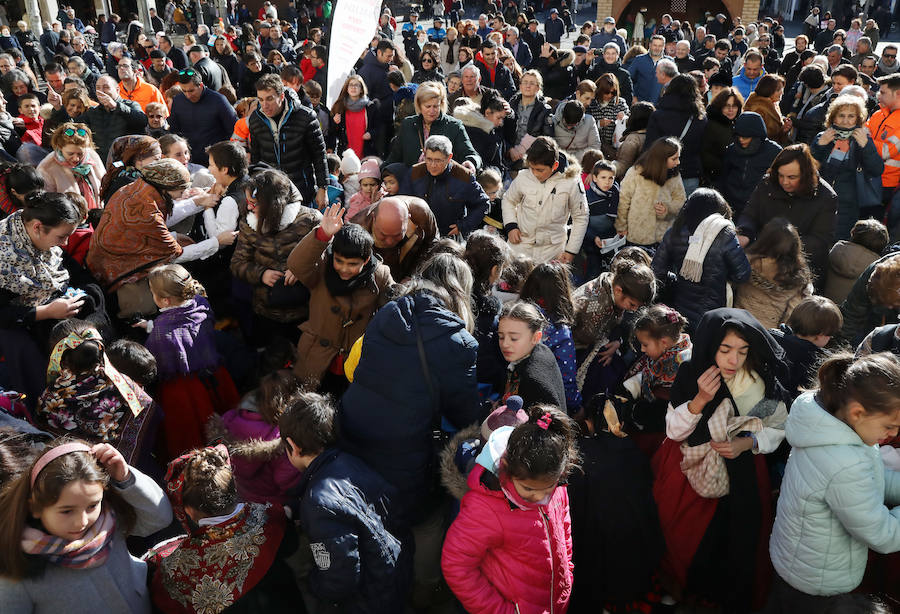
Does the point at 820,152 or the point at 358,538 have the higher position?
the point at 820,152

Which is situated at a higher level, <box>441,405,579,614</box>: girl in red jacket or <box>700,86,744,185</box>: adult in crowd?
<box>700,86,744,185</box>: adult in crowd

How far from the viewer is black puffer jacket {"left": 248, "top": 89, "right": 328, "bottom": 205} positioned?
544 centimetres

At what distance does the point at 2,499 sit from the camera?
2.12 m

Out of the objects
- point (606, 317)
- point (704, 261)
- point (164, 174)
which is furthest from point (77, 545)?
point (704, 261)

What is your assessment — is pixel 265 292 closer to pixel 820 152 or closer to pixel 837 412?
pixel 837 412

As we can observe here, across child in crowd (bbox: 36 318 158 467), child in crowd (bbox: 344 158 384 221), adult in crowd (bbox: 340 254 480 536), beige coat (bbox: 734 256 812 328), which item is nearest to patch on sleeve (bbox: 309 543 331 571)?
adult in crowd (bbox: 340 254 480 536)

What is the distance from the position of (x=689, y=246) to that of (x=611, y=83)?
12.4 ft

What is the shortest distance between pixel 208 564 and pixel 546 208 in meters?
3.44

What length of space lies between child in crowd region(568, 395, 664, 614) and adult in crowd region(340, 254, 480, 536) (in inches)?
23.2

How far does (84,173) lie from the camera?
191 inches

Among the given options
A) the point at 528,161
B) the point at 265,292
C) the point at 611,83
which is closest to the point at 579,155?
the point at 611,83

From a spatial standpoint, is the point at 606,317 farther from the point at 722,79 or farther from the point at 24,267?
the point at 722,79

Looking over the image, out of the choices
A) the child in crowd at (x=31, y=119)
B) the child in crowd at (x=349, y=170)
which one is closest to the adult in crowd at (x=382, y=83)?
the child in crowd at (x=349, y=170)

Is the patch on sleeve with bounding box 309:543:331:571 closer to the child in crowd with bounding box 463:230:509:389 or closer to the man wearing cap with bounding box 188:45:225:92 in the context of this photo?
the child in crowd with bounding box 463:230:509:389
